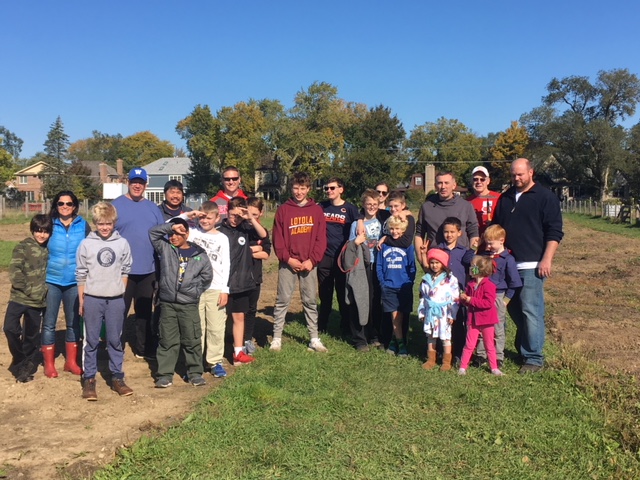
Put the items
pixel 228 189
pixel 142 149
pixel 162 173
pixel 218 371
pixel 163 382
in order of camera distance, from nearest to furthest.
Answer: pixel 163 382 → pixel 218 371 → pixel 228 189 → pixel 162 173 → pixel 142 149

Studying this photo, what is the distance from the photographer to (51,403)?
501cm

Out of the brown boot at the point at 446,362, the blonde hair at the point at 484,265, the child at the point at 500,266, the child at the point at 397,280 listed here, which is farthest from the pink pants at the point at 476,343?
the child at the point at 397,280

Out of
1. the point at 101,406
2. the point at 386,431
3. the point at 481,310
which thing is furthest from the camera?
the point at 481,310

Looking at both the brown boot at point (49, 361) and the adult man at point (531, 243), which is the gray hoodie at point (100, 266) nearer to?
the brown boot at point (49, 361)

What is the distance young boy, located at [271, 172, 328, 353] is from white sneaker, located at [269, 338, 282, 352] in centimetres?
1

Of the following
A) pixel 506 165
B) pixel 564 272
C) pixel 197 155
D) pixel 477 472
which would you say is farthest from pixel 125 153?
pixel 477 472

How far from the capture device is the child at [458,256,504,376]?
18.5 feet

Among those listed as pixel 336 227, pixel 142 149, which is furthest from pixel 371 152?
pixel 142 149

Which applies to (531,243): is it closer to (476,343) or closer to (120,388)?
(476,343)

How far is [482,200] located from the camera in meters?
6.44

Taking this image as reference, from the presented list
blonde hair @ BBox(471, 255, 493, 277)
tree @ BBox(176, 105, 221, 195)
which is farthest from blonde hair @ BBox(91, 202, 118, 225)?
tree @ BBox(176, 105, 221, 195)

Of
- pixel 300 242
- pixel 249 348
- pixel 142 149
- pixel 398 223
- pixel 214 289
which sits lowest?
pixel 249 348

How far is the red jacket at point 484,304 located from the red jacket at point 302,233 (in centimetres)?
180

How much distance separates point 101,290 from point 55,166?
4987 centimetres
